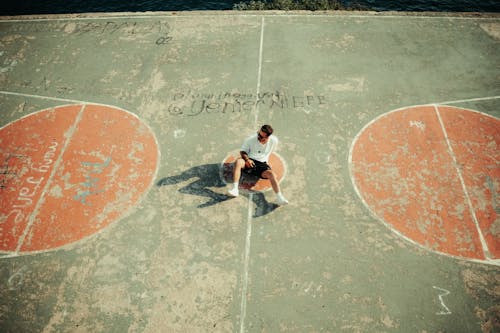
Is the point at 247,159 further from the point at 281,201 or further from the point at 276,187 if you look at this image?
the point at 281,201

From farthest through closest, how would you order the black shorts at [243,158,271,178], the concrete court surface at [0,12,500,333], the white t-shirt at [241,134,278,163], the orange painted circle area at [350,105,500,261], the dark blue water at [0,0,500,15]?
the dark blue water at [0,0,500,15]
the black shorts at [243,158,271,178]
the white t-shirt at [241,134,278,163]
the orange painted circle area at [350,105,500,261]
the concrete court surface at [0,12,500,333]

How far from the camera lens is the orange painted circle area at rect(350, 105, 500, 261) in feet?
16.2

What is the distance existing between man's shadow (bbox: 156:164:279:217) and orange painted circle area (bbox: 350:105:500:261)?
185 centimetres

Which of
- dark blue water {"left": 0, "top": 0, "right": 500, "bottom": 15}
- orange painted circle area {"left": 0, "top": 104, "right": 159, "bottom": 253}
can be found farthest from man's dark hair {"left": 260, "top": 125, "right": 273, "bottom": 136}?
dark blue water {"left": 0, "top": 0, "right": 500, "bottom": 15}

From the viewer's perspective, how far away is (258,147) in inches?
203

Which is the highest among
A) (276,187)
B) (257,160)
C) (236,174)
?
(257,160)

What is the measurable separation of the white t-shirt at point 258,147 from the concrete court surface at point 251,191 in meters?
0.75

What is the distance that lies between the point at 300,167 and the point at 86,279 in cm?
414

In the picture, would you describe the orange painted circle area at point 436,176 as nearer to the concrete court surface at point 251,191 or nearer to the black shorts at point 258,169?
the concrete court surface at point 251,191

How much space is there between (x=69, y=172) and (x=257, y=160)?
378 centimetres

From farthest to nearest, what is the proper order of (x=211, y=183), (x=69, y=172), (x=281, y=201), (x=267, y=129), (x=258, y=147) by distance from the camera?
(x=69, y=172), (x=211, y=183), (x=281, y=201), (x=258, y=147), (x=267, y=129)

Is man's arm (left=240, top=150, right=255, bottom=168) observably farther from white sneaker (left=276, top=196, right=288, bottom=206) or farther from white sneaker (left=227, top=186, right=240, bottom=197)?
white sneaker (left=276, top=196, right=288, bottom=206)

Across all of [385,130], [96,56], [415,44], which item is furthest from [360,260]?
[96,56]

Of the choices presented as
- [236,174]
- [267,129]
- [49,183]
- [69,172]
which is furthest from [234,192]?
[49,183]
